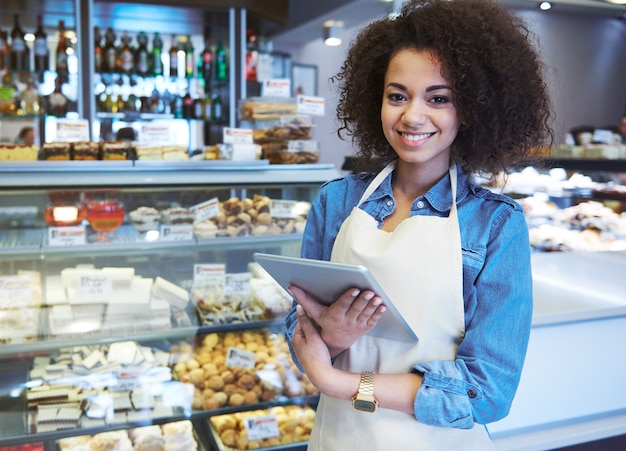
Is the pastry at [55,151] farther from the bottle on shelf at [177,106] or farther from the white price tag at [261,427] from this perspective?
the bottle on shelf at [177,106]

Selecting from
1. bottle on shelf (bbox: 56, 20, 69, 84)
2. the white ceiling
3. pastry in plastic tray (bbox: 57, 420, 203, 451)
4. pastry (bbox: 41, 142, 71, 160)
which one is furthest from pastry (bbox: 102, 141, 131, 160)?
bottle on shelf (bbox: 56, 20, 69, 84)

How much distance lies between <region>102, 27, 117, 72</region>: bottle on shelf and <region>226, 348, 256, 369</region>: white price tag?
3.47 m

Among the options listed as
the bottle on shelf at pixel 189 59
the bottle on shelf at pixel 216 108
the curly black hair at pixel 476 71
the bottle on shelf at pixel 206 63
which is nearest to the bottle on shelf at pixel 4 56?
the bottle on shelf at pixel 189 59

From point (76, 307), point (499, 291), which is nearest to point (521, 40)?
point (499, 291)

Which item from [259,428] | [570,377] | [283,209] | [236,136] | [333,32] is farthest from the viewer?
[333,32]

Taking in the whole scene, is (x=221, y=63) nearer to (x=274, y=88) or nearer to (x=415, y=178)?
(x=274, y=88)

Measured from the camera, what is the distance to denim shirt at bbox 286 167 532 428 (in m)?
1.09

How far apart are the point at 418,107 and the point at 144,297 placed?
151 cm

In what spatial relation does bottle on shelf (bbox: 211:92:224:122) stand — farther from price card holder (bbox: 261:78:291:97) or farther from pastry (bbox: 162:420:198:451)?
pastry (bbox: 162:420:198:451)

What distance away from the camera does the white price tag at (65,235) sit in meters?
2.18

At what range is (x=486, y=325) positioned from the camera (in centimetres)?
109

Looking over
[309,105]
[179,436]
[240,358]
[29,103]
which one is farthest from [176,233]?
[29,103]

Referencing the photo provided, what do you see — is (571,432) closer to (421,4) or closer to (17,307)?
(421,4)

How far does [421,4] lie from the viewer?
1.23m
